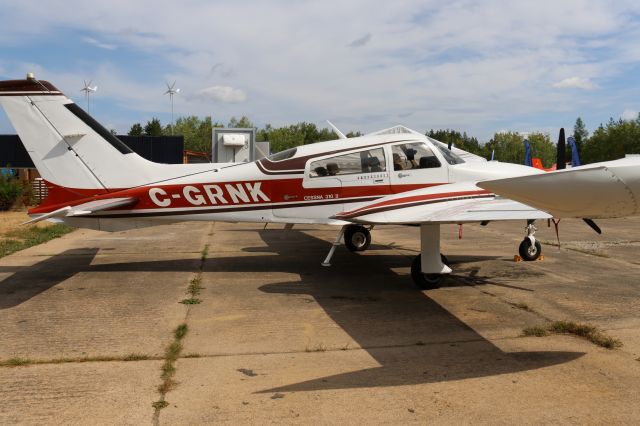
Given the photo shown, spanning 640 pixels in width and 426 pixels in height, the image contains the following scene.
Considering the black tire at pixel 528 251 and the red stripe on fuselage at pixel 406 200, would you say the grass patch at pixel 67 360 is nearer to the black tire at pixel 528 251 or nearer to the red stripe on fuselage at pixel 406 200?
the red stripe on fuselage at pixel 406 200

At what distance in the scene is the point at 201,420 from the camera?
3.45 m

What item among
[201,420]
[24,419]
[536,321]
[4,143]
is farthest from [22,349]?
[4,143]

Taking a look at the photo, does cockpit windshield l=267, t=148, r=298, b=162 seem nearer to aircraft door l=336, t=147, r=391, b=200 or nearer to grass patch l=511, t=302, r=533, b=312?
aircraft door l=336, t=147, r=391, b=200

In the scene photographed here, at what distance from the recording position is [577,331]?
5.34m

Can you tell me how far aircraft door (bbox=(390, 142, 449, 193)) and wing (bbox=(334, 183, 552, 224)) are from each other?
0.18 meters

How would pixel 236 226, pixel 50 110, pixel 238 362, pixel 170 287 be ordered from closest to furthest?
1. pixel 238 362
2. pixel 170 287
3. pixel 50 110
4. pixel 236 226

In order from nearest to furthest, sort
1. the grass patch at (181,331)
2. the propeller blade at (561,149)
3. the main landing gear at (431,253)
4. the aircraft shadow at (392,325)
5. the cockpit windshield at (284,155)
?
the aircraft shadow at (392,325) → the grass patch at (181,331) → the main landing gear at (431,253) → the propeller blade at (561,149) → the cockpit windshield at (284,155)

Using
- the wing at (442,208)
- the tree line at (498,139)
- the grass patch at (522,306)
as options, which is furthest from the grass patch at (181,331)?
the tree line at (498,139)

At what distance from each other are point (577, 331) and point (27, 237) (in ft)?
44.5

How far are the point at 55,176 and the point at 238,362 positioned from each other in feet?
19.3

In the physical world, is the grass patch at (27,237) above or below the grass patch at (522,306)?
above

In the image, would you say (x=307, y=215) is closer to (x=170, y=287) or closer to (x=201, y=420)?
(x=170, y=287)

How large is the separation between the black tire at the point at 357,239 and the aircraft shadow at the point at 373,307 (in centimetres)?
30

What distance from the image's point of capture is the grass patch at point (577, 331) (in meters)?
5.01
